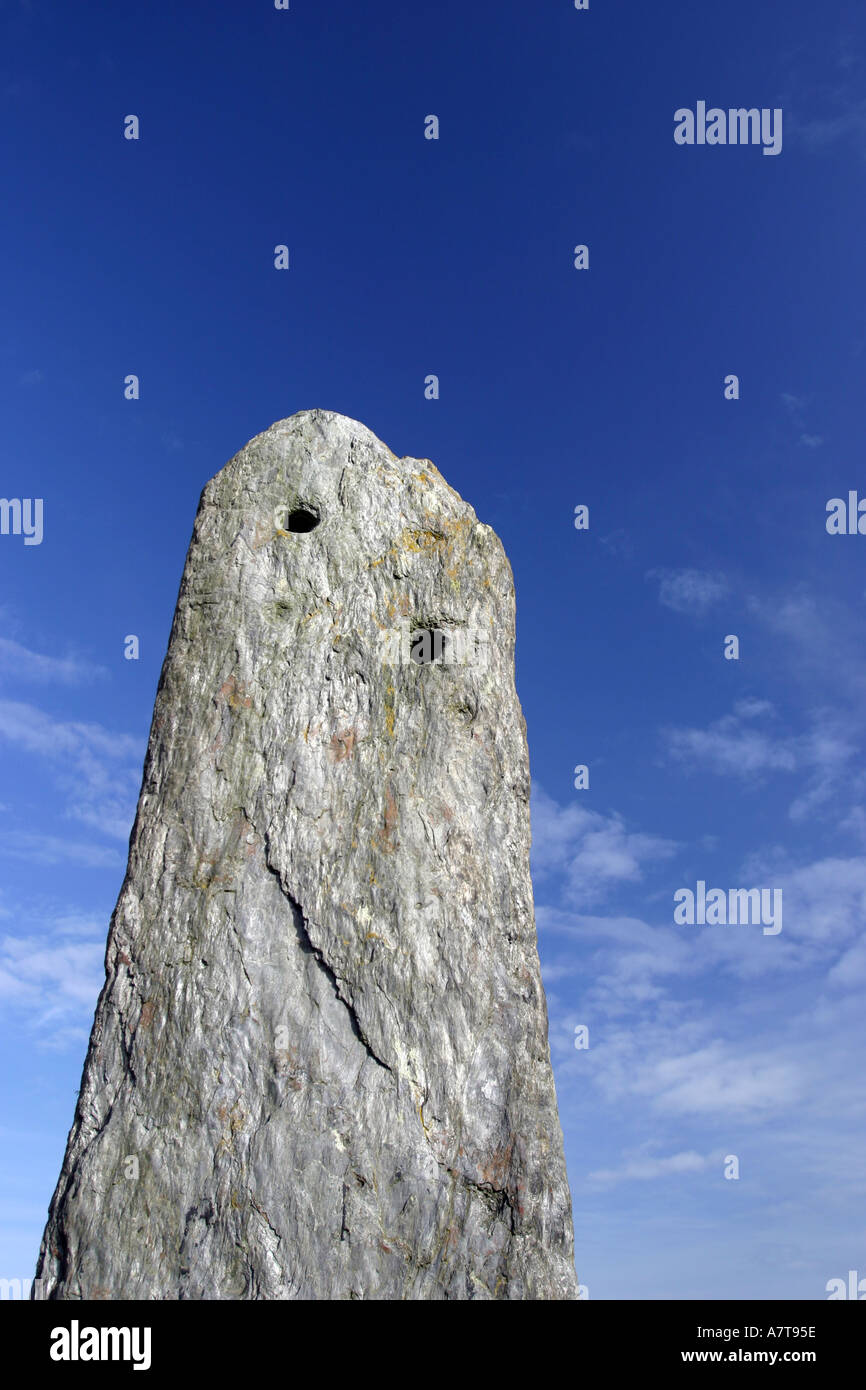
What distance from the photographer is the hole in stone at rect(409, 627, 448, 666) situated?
8688 millimetres

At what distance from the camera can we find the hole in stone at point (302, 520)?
30.4 ft

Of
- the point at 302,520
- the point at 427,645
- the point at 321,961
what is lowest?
the point at 321,961

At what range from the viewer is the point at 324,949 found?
7418 mm

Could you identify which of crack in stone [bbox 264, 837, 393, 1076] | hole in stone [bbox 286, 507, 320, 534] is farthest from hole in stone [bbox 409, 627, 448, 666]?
crack in stone [bbox 264, 837, 393, 1076]

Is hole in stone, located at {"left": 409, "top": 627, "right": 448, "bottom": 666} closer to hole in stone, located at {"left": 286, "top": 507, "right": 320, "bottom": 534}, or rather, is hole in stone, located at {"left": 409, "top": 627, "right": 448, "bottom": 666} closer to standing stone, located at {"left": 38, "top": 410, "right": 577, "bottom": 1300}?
standing stone, located at {"left": 38, "top": 410, "right": 577, "bottom": 1300}

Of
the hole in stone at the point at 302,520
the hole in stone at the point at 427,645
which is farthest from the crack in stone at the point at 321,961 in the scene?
the hole in stone at the point at 302,520

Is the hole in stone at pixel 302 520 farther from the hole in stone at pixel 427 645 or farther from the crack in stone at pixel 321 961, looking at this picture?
the crack in stone at pixel 321 961

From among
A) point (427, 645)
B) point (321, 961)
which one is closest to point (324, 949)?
point (321, 961)

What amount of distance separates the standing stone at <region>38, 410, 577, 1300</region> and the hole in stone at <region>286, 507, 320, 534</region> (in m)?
0.02

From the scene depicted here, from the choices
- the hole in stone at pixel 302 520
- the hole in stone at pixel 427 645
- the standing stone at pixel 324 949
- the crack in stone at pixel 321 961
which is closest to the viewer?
the standing stone at pixel 324 949

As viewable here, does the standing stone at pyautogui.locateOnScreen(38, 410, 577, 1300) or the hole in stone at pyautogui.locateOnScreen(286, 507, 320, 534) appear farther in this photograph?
the hole in stone at pyautogui.locateOnScreen(286, 507, 320, 534)

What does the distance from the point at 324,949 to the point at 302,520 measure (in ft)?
13.4

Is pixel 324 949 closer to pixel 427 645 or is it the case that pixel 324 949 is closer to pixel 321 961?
pixel 321 961

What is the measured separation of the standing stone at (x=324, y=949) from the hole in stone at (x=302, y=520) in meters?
0.02
